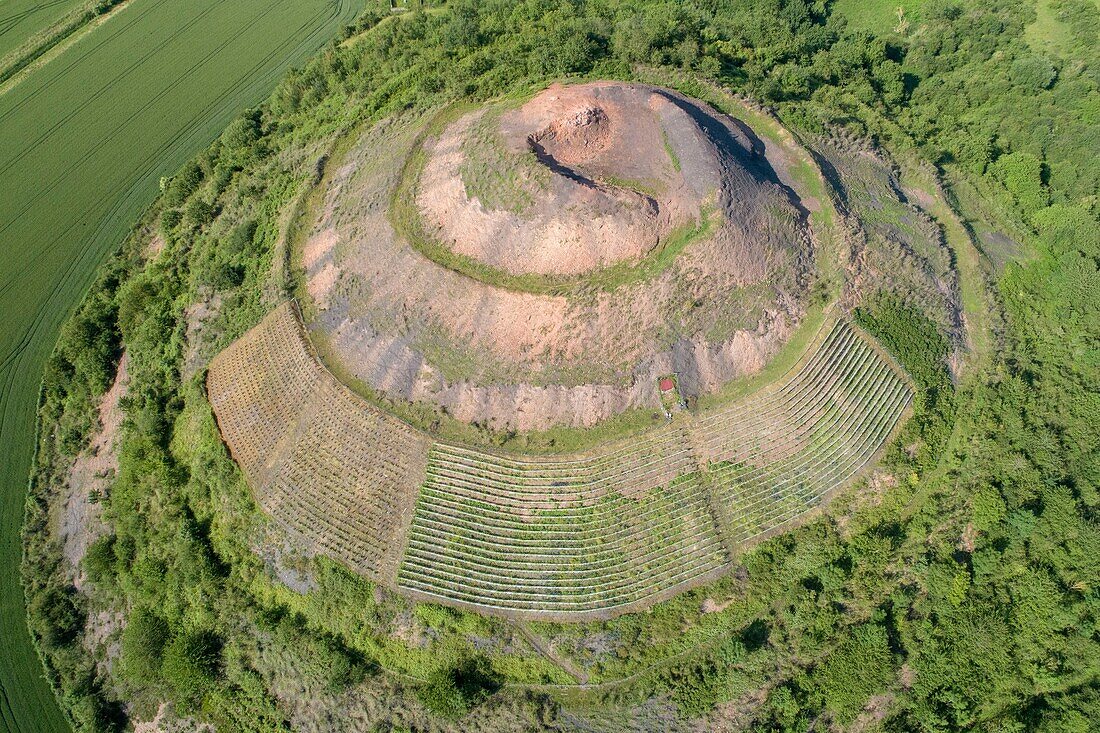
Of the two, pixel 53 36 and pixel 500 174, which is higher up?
pixel 53 36

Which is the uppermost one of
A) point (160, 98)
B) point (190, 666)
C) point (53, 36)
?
point (53, 36)

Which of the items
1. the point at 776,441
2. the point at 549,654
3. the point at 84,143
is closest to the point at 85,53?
the point at 84,143

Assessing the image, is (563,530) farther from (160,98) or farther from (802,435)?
(160,98)

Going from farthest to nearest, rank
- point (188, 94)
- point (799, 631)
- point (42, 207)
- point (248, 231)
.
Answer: point (188, 94)
point (42, 207)
point (248, 231)
point (799, 631)

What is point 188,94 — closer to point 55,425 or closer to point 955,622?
point 55,425

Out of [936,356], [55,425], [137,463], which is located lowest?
[936,356]

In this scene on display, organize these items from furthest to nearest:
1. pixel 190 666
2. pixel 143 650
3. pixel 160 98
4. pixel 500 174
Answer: pixel 160 98
pixel 500 174
pixel 143 650
pixel 190 666

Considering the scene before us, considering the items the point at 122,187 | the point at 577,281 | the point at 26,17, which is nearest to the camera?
the point at 577,281

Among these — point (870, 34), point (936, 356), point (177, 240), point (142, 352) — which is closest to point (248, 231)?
point (177, 240)
